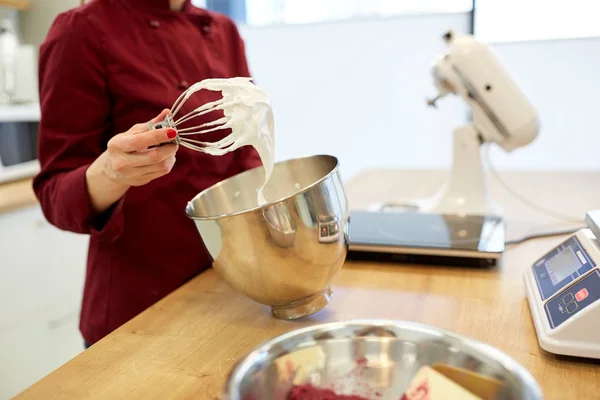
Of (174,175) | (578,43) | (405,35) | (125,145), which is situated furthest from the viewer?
(405,35)

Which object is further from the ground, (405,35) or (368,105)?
(405,35)

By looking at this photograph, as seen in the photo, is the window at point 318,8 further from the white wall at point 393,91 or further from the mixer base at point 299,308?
the mixer base at point 299,308

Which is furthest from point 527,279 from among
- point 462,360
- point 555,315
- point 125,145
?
point 125,145

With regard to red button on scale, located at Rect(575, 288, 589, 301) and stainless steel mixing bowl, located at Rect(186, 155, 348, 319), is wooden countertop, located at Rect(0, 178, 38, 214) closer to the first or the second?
stainless steel mixing bowl, located at Rect(186, 155, 348, 319)

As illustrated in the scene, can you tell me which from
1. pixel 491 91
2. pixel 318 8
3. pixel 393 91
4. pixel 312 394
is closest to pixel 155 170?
pixel 312 394

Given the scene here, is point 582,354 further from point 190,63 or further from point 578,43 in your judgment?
point 578,43

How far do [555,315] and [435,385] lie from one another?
22 centimetres

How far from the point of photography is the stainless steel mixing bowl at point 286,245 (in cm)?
66

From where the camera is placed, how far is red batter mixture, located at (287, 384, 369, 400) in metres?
0.53

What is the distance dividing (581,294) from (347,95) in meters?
1.86

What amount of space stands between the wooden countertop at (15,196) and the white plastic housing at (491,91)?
1276 millimetres

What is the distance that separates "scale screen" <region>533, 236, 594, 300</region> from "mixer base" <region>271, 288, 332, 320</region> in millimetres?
296

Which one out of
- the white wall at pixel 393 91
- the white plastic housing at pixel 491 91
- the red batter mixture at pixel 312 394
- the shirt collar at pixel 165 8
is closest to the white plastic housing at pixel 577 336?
the red batter mixture at pixel 312 394

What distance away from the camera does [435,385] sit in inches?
20.5
